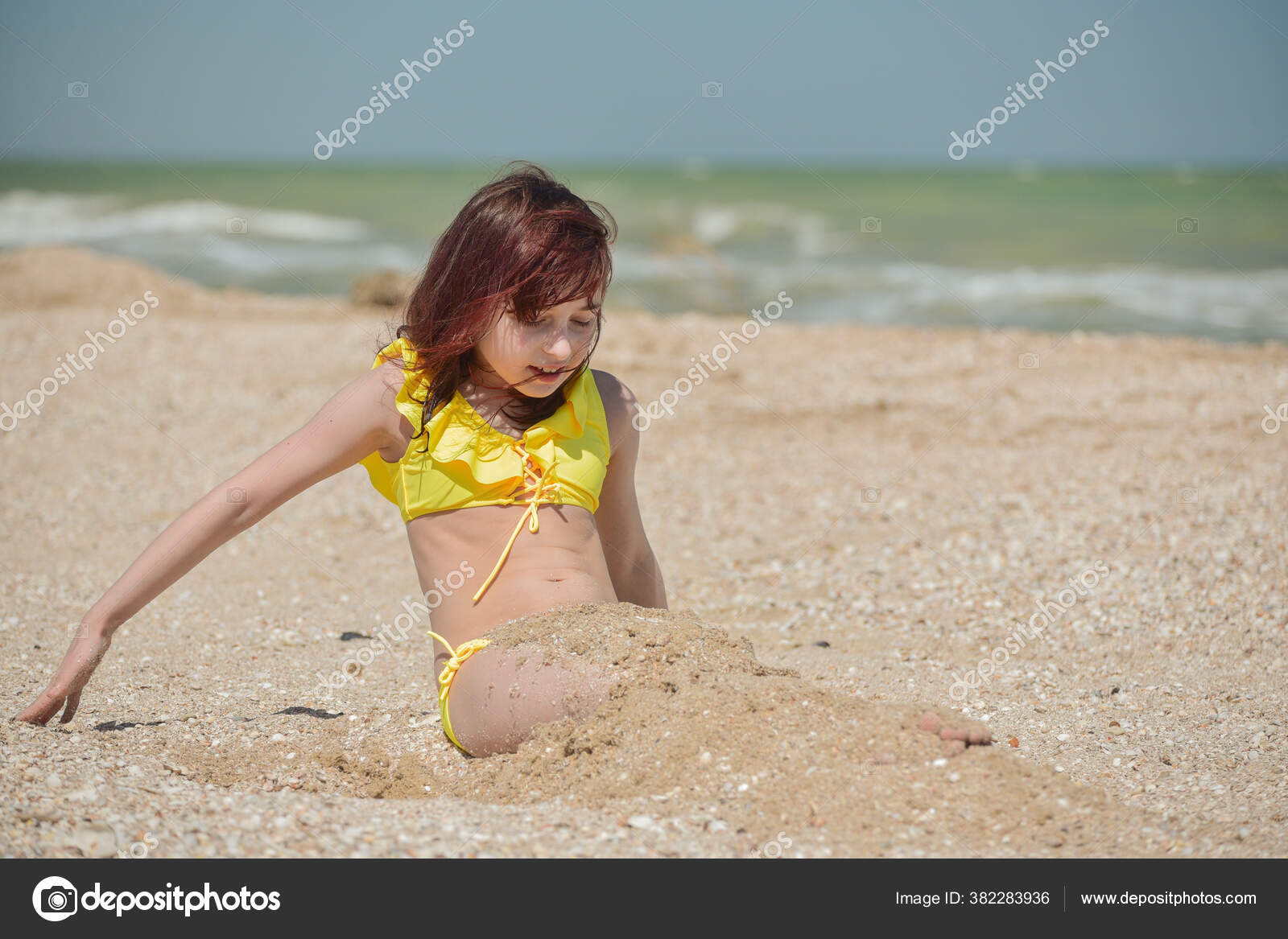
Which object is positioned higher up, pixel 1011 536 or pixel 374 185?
pixel 374 185

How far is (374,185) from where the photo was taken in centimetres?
3706

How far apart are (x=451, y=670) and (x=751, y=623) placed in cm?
188

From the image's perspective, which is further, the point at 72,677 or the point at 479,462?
the point at 479,462

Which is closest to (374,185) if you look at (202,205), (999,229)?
(202,205)

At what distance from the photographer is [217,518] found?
8.96 feet

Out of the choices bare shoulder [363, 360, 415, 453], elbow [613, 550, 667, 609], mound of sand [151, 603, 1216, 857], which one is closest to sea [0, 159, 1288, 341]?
bare shoulder [363, 360, 415, 453]

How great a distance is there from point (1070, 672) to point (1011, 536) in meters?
1.40

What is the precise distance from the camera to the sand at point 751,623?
90.1 inches

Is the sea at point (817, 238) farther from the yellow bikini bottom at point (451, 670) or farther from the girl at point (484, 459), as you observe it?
the yellow bikini bottom at point (451, 670)

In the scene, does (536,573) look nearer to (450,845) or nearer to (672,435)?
(450,845)

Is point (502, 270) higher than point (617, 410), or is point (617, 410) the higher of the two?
point (502, 270)

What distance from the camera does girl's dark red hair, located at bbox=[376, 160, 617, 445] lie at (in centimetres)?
268

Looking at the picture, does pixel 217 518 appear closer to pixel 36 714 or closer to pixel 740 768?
pixel 36 714
